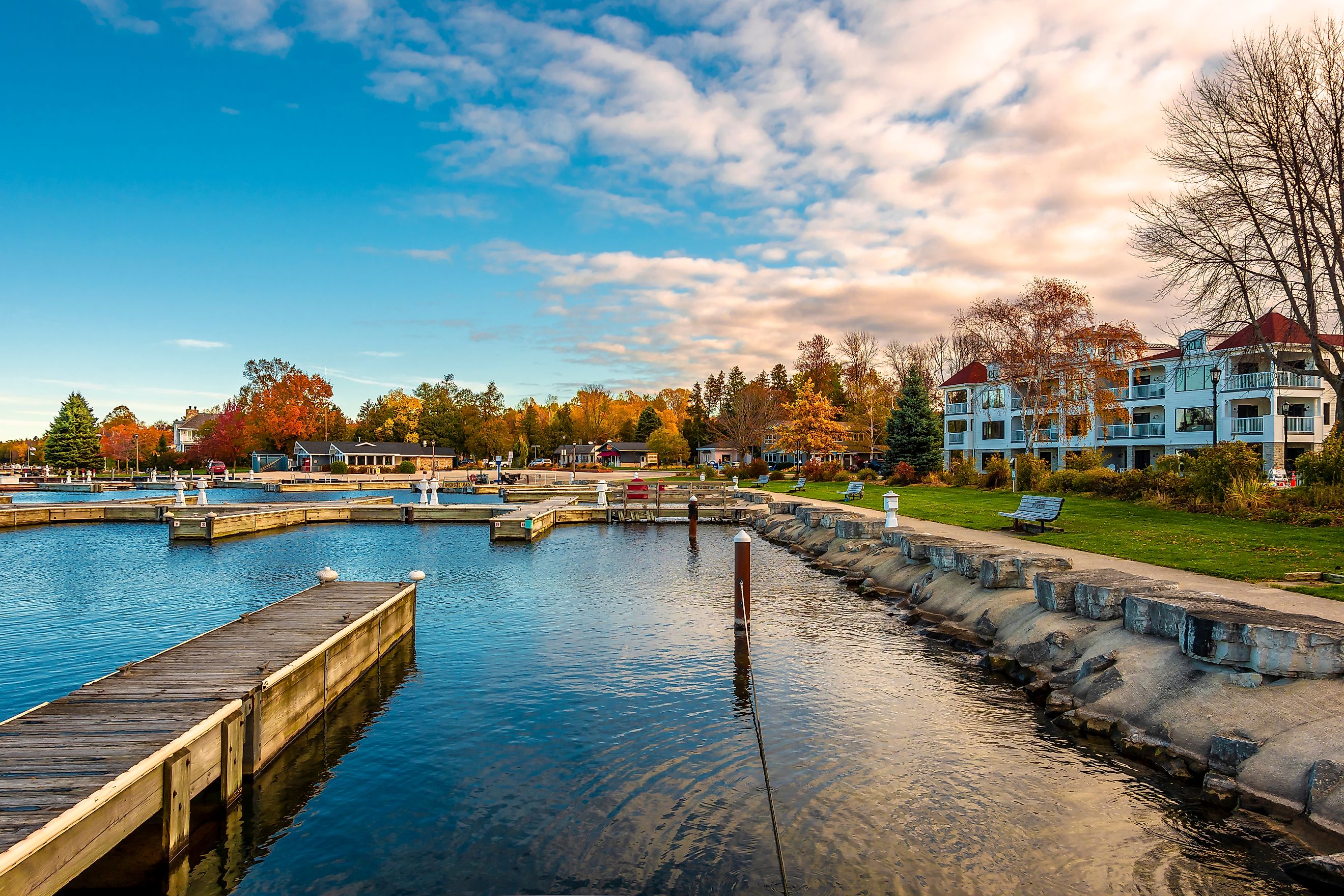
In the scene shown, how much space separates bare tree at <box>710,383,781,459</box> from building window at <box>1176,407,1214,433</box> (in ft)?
128

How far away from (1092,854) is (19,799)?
30.4 feet

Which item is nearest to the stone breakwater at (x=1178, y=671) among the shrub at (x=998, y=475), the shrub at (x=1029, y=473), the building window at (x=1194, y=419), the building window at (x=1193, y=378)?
the shrub at (x=1029, y=473)

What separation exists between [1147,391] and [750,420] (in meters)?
41.9

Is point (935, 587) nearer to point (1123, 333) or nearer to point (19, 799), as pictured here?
point (19, 799)

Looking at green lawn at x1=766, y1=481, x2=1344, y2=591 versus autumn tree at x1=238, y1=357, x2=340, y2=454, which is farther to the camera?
autumn tree at x1=238, y1=357, x2=340, y2=454

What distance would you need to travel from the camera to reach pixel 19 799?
568 centimetres

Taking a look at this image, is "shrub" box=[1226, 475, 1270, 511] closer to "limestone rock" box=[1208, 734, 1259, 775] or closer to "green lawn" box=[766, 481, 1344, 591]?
"green lawn" box=[766, 481, 1344, 591]

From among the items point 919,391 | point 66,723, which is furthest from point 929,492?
point 66,723

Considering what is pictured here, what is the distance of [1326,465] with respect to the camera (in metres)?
20.6

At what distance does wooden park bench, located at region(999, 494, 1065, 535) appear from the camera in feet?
66.4

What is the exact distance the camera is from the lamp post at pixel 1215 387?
91.5 ft

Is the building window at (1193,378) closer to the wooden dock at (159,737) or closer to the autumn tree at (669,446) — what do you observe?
the wooden dock at (159,737)

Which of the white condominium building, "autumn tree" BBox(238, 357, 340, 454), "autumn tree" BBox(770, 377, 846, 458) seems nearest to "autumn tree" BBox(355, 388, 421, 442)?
"autumn tree" BBox(238, 357, 340, 454)

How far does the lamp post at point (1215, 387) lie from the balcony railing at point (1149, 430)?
13.0 feet
